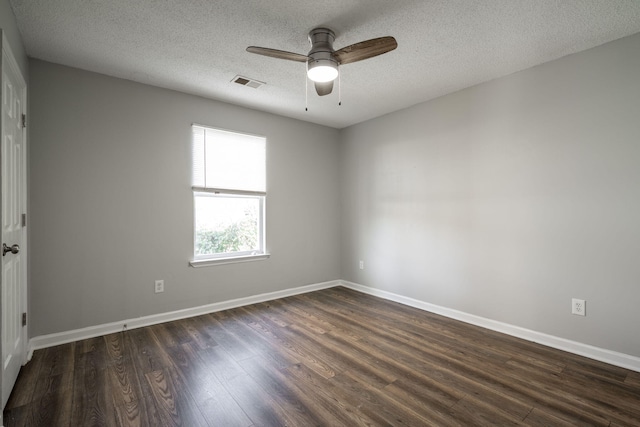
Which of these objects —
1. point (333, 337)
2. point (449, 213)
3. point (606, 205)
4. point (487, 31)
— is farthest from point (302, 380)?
point (487, 31)

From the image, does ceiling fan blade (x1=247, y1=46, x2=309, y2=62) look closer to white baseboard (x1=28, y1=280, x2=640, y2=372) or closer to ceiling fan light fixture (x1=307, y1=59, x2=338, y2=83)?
ceiling fan light fixture (x1=307, y1=59, x2=338, y2=83)

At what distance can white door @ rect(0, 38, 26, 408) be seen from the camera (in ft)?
5.97

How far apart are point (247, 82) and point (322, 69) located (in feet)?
4.19

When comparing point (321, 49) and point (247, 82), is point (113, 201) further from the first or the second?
point (321, 49)

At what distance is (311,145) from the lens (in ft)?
14.9

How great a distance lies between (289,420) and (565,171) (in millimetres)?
2885

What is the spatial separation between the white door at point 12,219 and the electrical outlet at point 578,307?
398cm

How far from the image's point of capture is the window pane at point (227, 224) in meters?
3.58

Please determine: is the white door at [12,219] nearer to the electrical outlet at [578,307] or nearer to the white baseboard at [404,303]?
the white baseboard at [404,303]

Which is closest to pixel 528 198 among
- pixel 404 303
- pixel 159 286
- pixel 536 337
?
Result: pixel 536 337

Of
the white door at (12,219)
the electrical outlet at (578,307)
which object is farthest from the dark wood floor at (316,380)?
the electrical outlet at (578,307)

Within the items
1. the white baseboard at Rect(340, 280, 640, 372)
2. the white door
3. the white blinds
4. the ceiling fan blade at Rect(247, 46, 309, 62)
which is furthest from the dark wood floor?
the ceiling fan blade at Rect(247, 46, 309, 62)

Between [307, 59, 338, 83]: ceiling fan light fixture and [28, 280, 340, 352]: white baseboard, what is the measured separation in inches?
109

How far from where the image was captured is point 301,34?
2.31 meters
